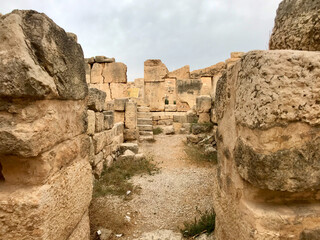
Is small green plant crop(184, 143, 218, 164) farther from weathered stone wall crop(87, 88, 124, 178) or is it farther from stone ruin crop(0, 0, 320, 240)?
stone ruin crop(0, 0, 320, 240)

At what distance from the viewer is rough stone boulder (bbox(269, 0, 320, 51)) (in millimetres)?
1351

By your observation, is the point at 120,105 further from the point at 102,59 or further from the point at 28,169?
the point at 28,169

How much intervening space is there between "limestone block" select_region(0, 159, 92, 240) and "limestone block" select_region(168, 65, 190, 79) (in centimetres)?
1242

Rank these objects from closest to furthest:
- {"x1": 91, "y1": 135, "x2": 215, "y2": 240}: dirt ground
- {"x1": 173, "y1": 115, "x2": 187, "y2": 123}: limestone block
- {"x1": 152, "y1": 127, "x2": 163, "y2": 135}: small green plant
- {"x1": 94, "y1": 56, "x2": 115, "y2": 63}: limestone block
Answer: {"x1": 91, "y1": 135, "x2": 215, "y2": 240}: dirt ground
{"x1": 152, "y1": 127, "x2": 163, "y2": 135}: small green plant
{"x1": 173, "y1": 115, "x2": 187, "y2": 123}: limestone block
{"x1": 94, "y1": 56, "x2": 115, "y2": 63}: limestone block

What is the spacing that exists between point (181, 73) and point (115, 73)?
4.68 meters

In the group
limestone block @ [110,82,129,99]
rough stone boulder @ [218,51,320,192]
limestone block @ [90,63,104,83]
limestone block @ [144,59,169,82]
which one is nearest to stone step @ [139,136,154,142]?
limestone block @ [110,82,129,99]

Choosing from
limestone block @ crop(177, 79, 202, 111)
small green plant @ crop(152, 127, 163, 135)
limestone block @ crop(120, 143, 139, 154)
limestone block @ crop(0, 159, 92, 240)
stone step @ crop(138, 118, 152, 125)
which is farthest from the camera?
limestone block @ crop(177, 79, 202, 111)

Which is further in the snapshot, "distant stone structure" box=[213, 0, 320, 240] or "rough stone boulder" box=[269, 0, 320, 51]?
"rough stone boulder" box=[269, 0, 320, 51]

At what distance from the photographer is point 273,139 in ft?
3.51

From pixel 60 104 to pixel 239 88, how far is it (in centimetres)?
124

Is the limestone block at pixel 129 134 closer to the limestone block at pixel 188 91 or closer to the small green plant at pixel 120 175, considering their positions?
the small green plant at pixel 120 175

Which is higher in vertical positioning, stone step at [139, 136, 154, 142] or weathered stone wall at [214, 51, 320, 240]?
weathered stone wall at [214, 51, 320, 240]

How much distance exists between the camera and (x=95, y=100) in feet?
14.0

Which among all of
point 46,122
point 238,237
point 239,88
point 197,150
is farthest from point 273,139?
point 197,150
